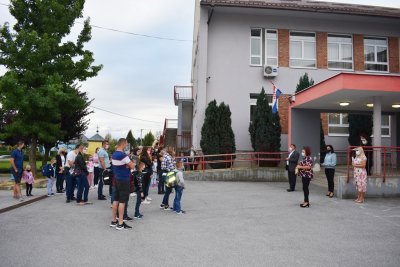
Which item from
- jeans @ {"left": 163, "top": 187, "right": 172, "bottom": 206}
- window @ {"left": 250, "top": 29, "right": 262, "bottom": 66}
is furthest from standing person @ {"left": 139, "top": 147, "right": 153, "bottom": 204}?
window @ {"left": 250, "top": 29, "right": 262, "bottom": 66}

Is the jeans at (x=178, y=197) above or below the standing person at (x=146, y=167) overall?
below

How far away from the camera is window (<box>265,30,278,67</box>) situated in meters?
20.3

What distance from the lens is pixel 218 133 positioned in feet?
59.0

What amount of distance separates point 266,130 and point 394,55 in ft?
33.0

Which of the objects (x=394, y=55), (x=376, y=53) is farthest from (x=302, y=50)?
(x=394, y=55)

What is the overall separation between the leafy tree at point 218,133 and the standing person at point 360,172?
810cm

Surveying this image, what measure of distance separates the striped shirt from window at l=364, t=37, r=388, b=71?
1857 cm

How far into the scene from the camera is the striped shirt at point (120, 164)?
22.6ft

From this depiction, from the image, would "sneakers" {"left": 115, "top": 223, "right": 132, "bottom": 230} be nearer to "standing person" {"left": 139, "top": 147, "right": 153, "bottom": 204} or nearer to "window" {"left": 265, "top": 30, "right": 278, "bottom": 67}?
"standing person" {"left": 139, "top": 147, "right": 153, "bottom": 204}

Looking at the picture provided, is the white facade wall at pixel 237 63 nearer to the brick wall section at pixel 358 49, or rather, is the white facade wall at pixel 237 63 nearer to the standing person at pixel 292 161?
the brick wall section at pixel 358 49

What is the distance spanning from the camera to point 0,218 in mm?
7754

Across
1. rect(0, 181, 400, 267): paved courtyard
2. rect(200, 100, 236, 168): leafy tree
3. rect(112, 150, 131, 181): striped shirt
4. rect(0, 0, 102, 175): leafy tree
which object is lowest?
rect(0, 181, 400, 267): paved courtyard

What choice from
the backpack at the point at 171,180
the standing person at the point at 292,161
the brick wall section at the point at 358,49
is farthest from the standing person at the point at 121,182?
the brick wall section at the point at 358,49

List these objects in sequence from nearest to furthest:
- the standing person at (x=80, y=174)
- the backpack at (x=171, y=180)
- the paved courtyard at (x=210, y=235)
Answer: the paved courtyard at (x=210, y=235)
the backpack at (x=171, y=180)
the standing person at (x=80, y=174)
